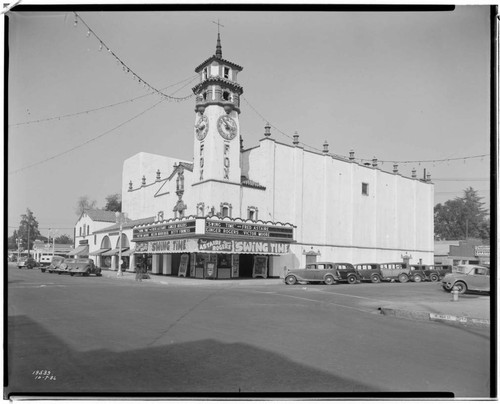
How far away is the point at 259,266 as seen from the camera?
33500 millimetres

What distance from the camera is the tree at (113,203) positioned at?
5722 centimetres

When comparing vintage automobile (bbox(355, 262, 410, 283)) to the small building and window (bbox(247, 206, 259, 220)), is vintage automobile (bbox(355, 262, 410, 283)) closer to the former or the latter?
window (bbox(247, 206, 259, 220))

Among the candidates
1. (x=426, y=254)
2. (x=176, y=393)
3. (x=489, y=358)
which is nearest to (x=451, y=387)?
(x=489, y=358)

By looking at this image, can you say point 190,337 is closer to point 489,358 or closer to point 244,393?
point 244,393

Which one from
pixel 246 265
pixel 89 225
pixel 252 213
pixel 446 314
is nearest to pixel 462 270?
pixel 446 314

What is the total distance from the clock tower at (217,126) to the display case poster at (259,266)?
20.6 ft

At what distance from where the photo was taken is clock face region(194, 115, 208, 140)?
105 ft

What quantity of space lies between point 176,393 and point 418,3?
6.62 meters

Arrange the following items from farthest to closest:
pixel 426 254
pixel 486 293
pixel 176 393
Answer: pixel 426 254, pixel 486 293, pixel 176 393

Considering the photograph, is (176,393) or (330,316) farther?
(330,316)

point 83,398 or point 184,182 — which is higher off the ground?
point 184,182

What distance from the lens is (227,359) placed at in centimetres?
670

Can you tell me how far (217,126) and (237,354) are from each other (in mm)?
26084

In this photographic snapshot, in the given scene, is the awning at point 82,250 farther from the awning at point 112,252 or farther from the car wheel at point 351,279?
the car wheel at point 351,279
